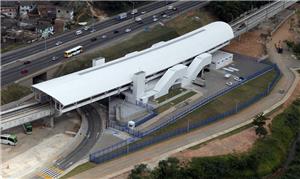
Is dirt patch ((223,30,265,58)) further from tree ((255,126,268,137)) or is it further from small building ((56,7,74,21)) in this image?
small building ((56,7,74,21))

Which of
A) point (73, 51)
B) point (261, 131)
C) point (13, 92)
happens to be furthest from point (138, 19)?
point (261, 131)

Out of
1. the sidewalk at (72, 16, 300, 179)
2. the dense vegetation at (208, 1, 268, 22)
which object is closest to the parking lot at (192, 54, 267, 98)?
the sidewalk at (72, 16, 300, 179)

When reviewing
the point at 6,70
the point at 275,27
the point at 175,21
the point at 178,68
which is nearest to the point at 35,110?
the point at 6,70

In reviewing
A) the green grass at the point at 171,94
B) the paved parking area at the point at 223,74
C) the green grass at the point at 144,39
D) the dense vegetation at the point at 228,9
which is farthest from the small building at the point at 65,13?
the green grass at the point at 171,94

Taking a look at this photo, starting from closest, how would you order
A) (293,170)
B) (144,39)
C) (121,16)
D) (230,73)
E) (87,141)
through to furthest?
1. (293,170)
2. (87,141)
3. (230,73)
4. (144,39)
5. (121,16)

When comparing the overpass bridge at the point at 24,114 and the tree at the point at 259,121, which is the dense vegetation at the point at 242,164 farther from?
the overpass bridge at the point at 24,114

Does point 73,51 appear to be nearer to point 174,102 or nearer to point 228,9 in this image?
point 174,102
